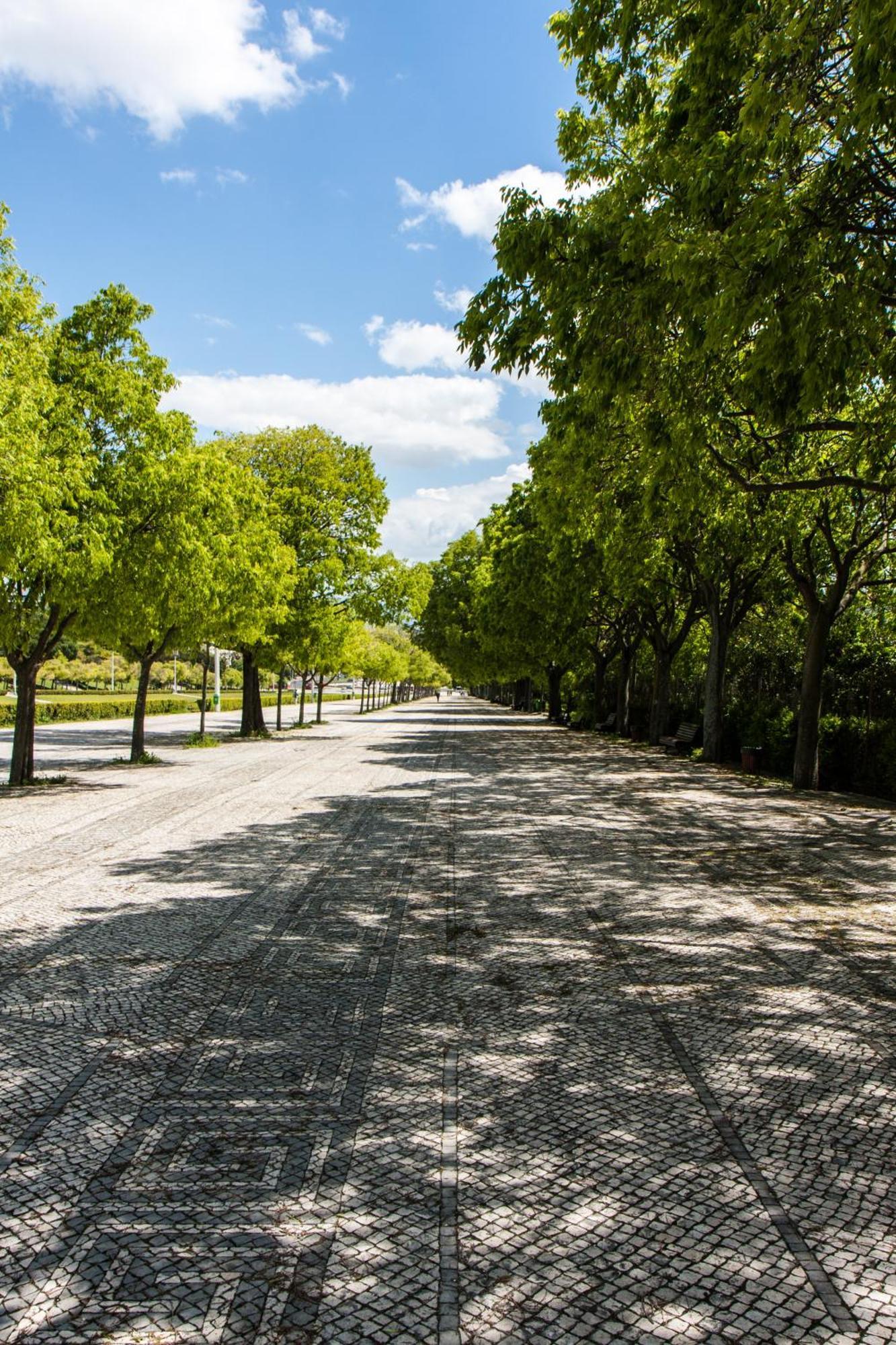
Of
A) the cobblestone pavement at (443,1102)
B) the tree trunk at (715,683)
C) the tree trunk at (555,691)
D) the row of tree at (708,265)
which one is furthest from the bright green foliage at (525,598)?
the cobblestone pavement at (443,1102)

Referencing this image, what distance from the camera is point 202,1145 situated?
342cm

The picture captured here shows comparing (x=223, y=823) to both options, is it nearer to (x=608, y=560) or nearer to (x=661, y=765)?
(x=608, y=560)

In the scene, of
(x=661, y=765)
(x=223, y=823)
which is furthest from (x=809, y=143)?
(x=661, y=765)

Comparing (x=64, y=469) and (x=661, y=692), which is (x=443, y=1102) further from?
(x=661, y=692)

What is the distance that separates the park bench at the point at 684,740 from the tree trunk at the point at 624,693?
6.08 metres

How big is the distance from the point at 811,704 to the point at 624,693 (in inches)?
661

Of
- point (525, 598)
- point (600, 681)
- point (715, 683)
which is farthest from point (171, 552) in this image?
point (600, 681)

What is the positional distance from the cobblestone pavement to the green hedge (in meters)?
28.5

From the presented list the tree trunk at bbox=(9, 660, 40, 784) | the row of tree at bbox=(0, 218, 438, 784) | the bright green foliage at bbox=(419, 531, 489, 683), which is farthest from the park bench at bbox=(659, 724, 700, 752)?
the bright green foliage at bbox=(419, 531, 489, 683)

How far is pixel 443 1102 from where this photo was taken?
3812mm

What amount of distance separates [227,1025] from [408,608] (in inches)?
1240

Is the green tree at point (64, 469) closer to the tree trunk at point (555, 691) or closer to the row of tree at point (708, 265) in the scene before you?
the row of tree at point (708, 265)

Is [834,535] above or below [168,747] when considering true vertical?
above

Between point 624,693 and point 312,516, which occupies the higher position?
point 312,516
